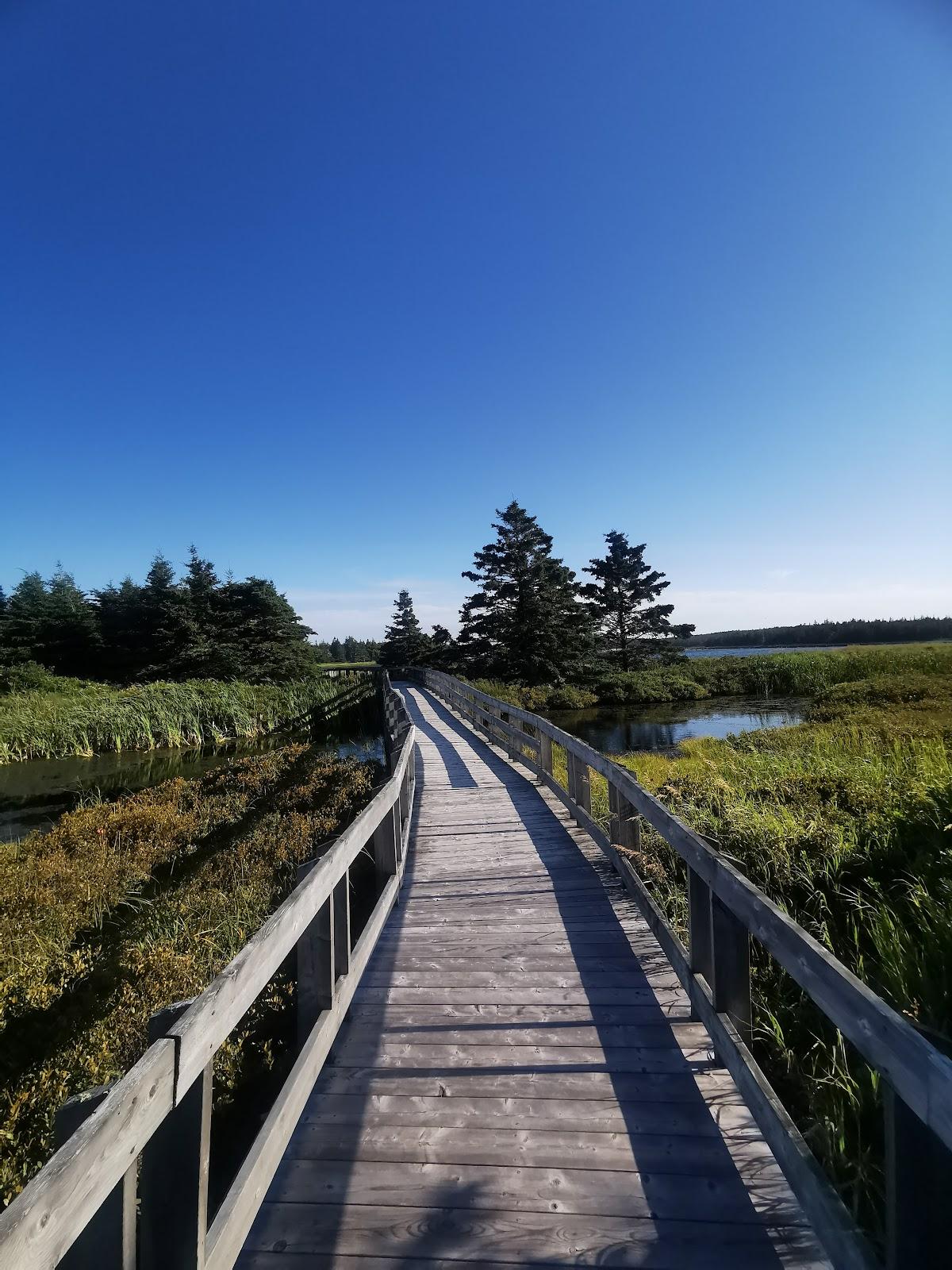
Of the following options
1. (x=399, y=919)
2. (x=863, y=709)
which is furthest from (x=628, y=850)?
(x=863, y=709)

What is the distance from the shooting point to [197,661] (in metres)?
37.0

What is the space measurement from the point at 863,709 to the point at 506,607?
20558mm


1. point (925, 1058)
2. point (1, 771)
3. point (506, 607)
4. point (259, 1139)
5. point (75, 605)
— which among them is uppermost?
point (75, 605)

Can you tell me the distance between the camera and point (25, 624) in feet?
147

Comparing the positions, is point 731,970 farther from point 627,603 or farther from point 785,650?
point 785,650

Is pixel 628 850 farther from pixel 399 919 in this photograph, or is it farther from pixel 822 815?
pixel 822 815

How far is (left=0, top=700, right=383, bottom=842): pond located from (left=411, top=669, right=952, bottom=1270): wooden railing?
458 inches

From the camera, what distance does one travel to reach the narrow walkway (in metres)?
1.90

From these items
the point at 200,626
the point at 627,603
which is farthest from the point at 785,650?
the point at 200,626

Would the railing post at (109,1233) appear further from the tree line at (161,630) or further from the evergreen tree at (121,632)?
the evergreen tree at (121,632)

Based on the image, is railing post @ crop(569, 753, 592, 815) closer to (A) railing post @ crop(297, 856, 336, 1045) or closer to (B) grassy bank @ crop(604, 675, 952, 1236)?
(B) grassy bank @ crop(604, 675, 952, 1236)

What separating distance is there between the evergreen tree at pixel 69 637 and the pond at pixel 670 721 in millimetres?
37441

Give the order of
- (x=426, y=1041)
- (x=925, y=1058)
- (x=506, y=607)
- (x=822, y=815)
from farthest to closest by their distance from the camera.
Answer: (x=506, y=607)
(x=822, y=815)
(x=426, y=1041)
(x=925, y=1058)

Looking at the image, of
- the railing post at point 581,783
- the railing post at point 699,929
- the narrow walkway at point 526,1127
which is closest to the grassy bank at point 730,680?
the railing post at point 581,783
